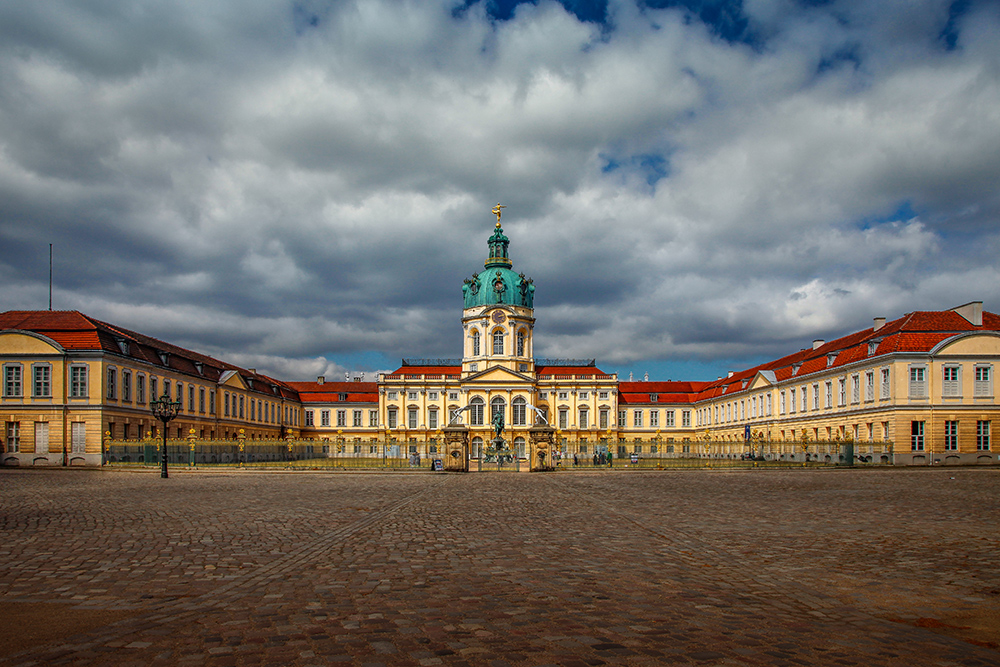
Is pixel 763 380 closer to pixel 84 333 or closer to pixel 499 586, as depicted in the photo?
pixel 84 333

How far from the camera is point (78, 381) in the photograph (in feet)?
164

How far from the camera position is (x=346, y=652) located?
636 cm

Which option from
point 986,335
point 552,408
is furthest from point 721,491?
point 552,408

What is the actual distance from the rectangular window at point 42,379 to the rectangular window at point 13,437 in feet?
7.70

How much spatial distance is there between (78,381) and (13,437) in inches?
205

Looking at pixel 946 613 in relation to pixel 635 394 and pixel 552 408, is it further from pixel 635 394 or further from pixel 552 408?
pixel 635 394

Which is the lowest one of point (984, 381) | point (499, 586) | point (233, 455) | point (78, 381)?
point (233, 455)

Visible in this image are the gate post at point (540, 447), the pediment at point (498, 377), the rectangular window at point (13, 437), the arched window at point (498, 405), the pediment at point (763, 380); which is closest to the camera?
the gate post at point (540, 447)

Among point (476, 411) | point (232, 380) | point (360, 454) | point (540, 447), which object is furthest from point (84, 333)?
point (476, 411)

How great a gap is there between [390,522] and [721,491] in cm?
1338

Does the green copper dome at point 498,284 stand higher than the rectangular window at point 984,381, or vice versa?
the green copper dome at point 498,284

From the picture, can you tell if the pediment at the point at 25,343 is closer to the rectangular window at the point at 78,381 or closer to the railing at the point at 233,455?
the rectangular window at the point at 78,381

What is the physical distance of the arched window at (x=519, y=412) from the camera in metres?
87.4

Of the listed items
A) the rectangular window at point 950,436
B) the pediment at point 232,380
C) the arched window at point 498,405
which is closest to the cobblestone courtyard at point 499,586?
the rectangular window at point 950,436
